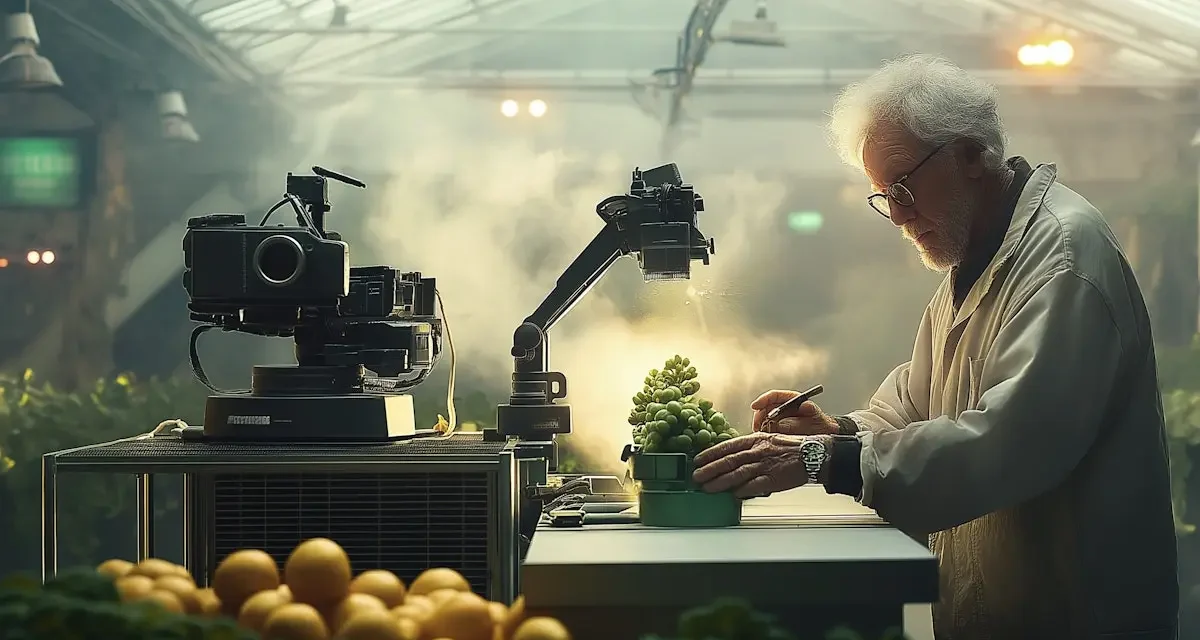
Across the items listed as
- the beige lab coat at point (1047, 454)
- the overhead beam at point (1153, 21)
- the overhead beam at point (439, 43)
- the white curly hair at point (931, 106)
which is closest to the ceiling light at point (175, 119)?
the overhead beam at point (439, 43)

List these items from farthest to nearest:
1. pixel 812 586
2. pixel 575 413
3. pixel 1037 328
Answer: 1. pixel 575 413
2. pixel 1037 328
3. pixel 812 586

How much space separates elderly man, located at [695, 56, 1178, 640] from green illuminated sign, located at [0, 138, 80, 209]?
8.57 ft

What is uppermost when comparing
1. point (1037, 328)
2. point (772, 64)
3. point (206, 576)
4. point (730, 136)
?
point (772, 64)

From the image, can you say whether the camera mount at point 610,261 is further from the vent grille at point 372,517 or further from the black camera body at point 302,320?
the vent grille at point 372,517

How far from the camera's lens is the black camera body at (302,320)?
1862 mm

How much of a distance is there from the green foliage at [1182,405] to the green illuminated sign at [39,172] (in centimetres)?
346

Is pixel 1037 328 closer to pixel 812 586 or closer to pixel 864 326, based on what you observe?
pixel 812 586

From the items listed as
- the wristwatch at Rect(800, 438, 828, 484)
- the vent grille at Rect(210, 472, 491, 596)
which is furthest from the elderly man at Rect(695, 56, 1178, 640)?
the vent grille at Rect(210, 472, 491, 596)

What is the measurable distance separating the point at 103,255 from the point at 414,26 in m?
1.21

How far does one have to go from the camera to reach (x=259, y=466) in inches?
70.0

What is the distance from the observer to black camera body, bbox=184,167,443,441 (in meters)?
1.86

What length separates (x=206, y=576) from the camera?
180 cm

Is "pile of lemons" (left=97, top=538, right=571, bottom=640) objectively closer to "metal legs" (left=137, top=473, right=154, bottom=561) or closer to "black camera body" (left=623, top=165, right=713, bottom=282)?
"metal legs" (left=137, top=473, right=154, bottom=561)

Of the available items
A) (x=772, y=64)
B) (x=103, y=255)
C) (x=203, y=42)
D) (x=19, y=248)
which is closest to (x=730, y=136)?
(x=772, y=64)
